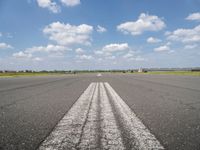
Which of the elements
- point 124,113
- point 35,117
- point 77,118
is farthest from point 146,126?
point 35,117

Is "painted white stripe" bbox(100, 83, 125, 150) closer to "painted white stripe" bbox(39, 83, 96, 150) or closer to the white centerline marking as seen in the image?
the white centerline marking

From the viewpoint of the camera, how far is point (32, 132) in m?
3.74

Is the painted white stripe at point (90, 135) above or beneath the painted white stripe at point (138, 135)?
above

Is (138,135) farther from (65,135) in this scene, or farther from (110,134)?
(65,135)

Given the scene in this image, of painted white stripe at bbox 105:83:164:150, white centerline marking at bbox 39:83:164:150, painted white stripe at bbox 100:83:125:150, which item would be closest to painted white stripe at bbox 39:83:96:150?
white centerline marking at bbox 39:83:164:150

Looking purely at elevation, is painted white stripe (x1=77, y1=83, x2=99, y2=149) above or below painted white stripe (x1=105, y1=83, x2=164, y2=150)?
above

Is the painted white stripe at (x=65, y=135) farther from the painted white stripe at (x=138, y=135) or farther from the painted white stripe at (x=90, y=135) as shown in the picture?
the painted white stripe at (x=138, y=135)

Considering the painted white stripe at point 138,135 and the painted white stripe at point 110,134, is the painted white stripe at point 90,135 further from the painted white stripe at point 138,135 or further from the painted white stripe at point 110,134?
the painted white stripe at point 138,135

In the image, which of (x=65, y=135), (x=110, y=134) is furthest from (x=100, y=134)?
(x=65, y=135)

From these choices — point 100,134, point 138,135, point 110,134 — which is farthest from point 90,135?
point 138,135

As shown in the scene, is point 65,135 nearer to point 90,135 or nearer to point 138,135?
point 90,135

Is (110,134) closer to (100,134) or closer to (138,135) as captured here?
(100,134)

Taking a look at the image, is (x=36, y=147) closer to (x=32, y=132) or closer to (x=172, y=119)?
Result: (x=32, y=132)

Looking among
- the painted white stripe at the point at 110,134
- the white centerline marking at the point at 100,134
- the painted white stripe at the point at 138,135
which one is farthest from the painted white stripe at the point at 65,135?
the painted white stripe at the point at 138,135
